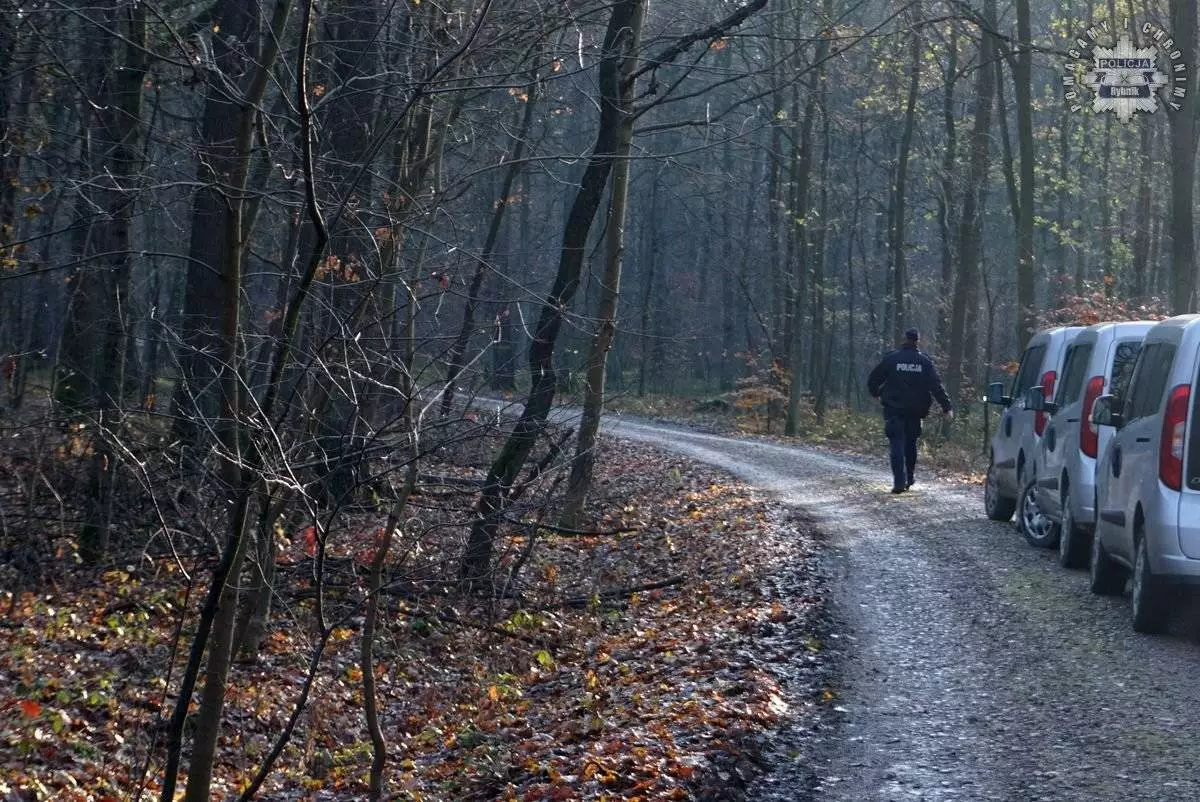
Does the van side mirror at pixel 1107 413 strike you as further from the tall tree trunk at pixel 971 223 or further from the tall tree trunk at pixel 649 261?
the tall tree trunk at pixel 649 261

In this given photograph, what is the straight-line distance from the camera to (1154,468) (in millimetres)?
8867

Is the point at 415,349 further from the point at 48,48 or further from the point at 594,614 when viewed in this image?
the point at 594,614

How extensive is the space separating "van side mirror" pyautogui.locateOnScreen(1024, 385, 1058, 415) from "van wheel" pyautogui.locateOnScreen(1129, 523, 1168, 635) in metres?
4.11

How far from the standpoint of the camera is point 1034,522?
13.9 metres

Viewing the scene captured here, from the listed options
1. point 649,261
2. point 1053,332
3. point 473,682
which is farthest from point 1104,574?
point 649,261

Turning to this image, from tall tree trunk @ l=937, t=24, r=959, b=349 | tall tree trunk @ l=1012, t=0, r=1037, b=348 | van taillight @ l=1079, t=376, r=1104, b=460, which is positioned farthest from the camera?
tall tree trunk @ l=937, t=24, r=959, b=349

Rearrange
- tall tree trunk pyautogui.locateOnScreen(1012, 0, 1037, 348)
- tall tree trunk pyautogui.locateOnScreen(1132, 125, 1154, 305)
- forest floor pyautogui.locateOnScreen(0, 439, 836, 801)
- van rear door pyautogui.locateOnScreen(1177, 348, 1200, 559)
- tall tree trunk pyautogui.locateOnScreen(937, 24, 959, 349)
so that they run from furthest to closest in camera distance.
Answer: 1. tall tree trunk pyautogui.locateOnScreen(1132, 125, 1154, 305)
2. tall tree trunk pyautogui.locateOnScreen(937, 24, 959, 349)
3. tall tree trunk pyautogui.locateOnScreen(1012, 0, 1037, 348)
4. van rear door pyautogui.locateOnScreen(1177, 348, 1200, 559)
5. forest floor pyautogui.locateOnScreen(0, 439, 836, 801)

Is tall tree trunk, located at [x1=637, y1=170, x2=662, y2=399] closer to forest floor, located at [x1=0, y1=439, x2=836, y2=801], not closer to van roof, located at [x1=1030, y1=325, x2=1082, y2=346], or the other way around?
van roof, located at [x1=1030, y1=325, x2=1082, y2=346]

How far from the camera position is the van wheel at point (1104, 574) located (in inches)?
417

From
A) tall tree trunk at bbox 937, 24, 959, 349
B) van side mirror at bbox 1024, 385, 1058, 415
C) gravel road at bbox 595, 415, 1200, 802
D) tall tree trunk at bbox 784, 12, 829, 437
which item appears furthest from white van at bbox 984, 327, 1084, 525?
tall tree trunk at bbox 784, 12, 829, 437

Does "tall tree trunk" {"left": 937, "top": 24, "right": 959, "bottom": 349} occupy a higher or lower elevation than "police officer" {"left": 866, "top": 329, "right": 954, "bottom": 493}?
higher

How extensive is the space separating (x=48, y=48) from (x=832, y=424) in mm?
30359

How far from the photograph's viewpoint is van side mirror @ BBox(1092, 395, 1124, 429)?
10.2 meters

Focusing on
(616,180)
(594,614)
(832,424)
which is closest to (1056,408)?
(594,614)
